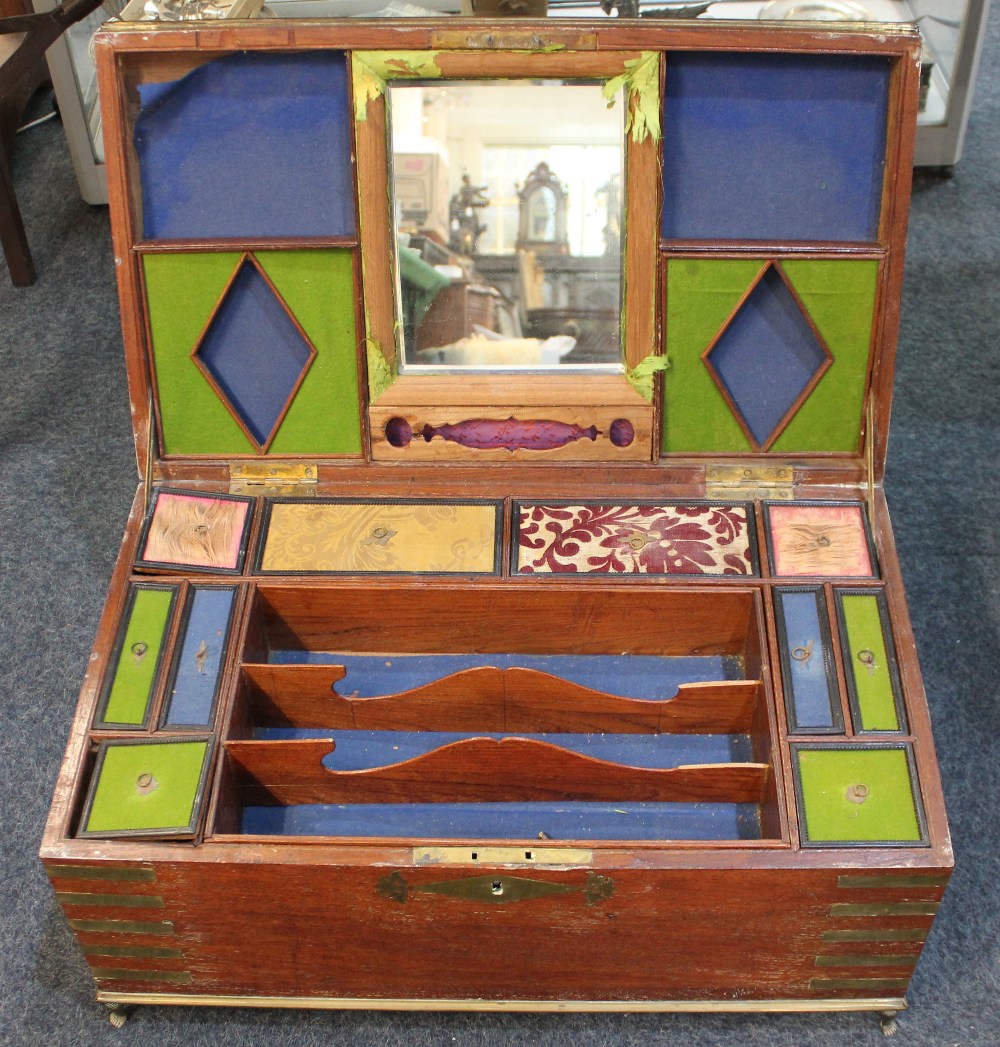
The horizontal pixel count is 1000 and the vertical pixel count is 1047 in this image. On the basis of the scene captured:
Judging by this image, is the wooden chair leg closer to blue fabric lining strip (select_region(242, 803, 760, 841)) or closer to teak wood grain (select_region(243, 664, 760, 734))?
teak wood grain (select_region(243, 664, 760, 734))

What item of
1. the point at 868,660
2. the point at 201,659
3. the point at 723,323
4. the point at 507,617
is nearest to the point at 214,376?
the point at 201,659

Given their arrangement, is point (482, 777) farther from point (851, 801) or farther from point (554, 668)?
point (851, 801)

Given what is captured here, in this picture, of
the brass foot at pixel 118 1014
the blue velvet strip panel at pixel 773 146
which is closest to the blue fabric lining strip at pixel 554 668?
the brass foot at pixel 118 1014

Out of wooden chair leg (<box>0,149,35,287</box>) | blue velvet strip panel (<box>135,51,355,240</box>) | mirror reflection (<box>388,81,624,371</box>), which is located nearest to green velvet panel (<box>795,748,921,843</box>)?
mirror reflection (<box>388,81,624,371</box>)

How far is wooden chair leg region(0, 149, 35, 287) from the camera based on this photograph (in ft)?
11.3

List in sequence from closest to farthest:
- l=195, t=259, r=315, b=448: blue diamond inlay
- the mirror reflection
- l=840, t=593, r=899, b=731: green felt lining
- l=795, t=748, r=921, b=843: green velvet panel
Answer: l=795, t=748, r=921, b=843: green velvet panel < l=840, t=593, r=899, b=731: green felt lining < the mirror reflection < l=195, t=259, r=315, b=448: blue diamond inlay

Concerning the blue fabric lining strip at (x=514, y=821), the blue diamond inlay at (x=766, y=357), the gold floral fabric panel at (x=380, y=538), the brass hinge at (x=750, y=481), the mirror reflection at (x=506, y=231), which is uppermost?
the mirror reflection at (x=506, y=231)

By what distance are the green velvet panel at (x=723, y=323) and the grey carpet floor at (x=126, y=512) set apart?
700 mm

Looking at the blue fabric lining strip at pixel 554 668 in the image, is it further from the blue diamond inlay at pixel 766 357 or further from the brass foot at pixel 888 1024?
the brass foot at pixel 888 1024

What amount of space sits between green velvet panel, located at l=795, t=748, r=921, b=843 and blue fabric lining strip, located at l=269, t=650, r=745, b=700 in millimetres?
302

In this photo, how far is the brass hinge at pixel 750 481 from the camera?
2.43 m

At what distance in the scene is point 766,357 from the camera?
2.39 meters

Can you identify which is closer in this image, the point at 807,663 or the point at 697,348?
the point at 807,663

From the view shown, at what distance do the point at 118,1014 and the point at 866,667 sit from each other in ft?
4.46
